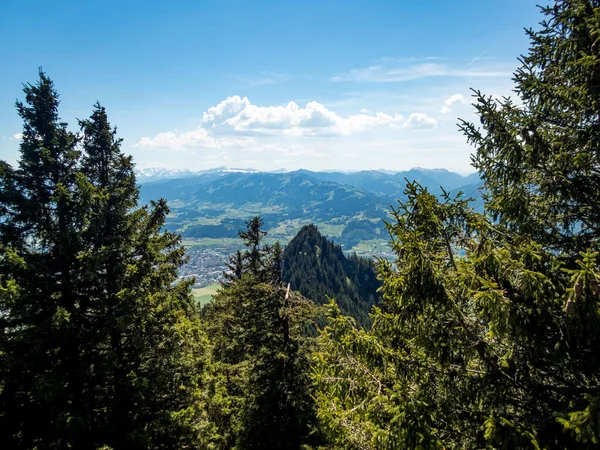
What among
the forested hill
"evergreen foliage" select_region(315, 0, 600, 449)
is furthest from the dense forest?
the forested hill

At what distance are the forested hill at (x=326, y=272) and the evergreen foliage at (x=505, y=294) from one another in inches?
4528

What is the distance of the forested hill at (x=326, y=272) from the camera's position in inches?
5172

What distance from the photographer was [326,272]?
478 ft

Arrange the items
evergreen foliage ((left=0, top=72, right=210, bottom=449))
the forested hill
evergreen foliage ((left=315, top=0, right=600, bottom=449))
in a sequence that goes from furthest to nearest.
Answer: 1. the forested hill
2. evergreen foliage ((left=0, top=72, right=210, bottom=449))
3. evergreen foliage ((left=315, top=0, right=600, bottom=449))

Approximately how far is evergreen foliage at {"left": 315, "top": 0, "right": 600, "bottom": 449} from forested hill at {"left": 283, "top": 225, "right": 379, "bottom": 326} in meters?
115

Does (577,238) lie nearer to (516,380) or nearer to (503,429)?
(516,380)

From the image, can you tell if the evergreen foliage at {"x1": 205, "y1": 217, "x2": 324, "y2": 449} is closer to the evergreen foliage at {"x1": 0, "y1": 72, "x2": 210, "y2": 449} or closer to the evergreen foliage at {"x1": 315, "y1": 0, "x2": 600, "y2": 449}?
the evergreen foliage at {"x1": 0, "y1": 72, "x2": 210, "y2": 449}

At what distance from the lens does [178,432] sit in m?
11.3

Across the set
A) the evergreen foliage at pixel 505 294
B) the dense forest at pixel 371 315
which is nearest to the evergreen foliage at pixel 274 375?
the dense forest at pixel 371 315

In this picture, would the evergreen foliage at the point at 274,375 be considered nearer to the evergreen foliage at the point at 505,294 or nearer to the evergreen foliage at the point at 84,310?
the evergreen foliage at the point at 84,310

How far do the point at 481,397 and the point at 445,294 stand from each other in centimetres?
235

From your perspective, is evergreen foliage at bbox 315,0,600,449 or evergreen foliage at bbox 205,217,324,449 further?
evergreen foliage at bbox 205,217,324,449

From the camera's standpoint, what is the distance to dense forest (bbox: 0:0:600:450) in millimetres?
5559

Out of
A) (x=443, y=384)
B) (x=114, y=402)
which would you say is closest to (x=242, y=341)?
(x=114, y=402)
